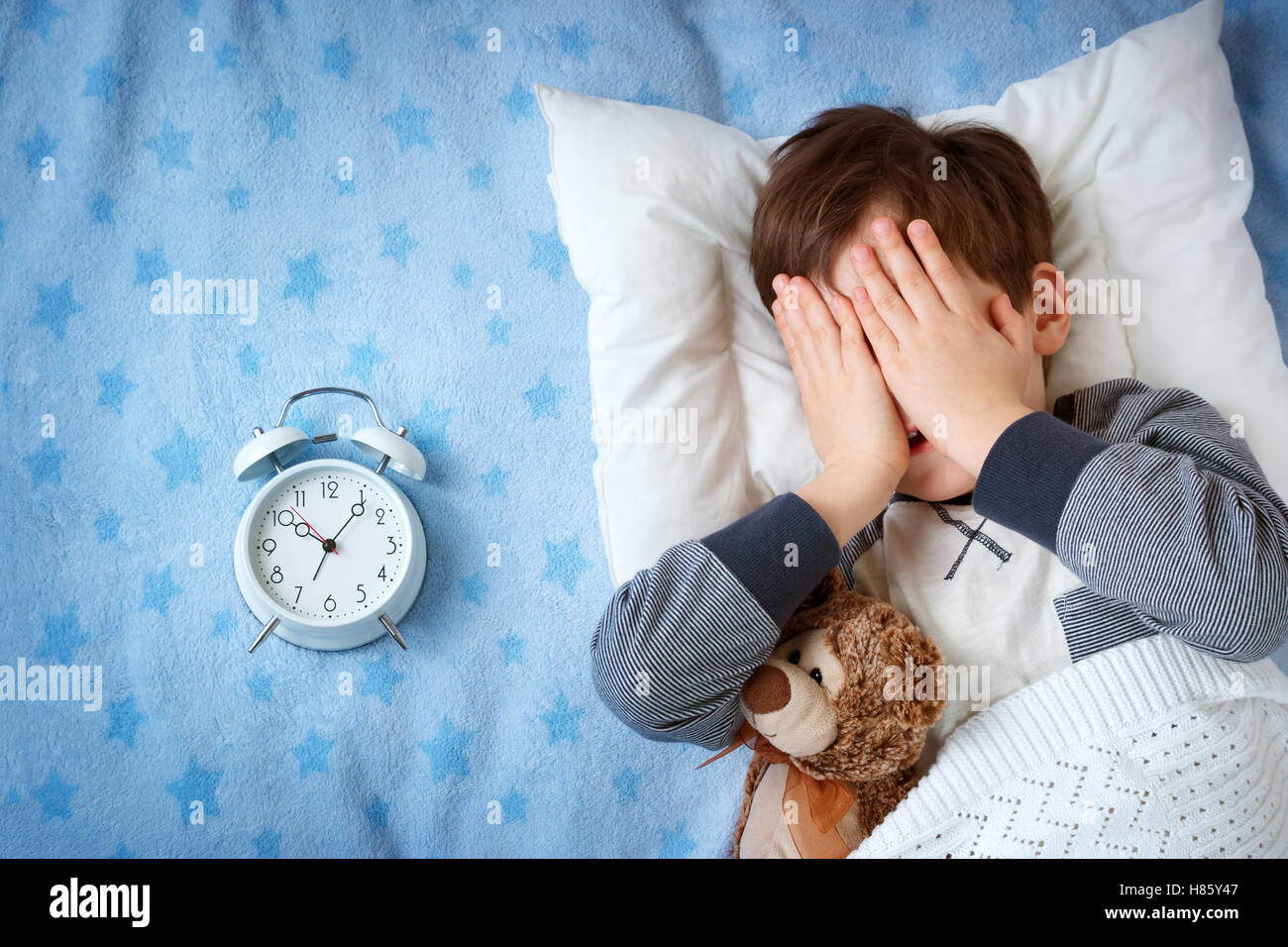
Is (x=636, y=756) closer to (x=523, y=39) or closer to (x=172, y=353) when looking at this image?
(x=172, y=353)

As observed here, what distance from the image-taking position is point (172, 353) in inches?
45.4

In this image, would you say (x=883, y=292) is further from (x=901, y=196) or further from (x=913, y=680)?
(x=913, y=680)

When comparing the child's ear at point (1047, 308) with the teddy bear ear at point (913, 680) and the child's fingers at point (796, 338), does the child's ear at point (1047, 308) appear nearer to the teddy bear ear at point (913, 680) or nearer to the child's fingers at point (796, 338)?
the child's fingers at point (796, 338)

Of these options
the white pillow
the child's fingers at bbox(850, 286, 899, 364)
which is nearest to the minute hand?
the white pillow

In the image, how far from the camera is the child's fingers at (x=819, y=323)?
1.06 m

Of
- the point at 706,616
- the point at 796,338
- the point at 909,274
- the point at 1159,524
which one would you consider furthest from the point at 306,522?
the point at 1159,524

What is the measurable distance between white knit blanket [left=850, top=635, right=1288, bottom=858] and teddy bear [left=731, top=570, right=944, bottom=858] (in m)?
0.05

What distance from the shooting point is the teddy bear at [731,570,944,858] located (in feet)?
3.06

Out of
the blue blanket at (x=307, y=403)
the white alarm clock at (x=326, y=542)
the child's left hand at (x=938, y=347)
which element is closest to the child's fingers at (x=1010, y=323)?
the child's left hand at (x=938, y=347)

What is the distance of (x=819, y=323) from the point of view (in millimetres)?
1061

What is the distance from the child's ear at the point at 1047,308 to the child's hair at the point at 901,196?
0.02 meters

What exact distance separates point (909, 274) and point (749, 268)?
9.3 inches

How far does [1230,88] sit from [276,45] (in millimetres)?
1220
